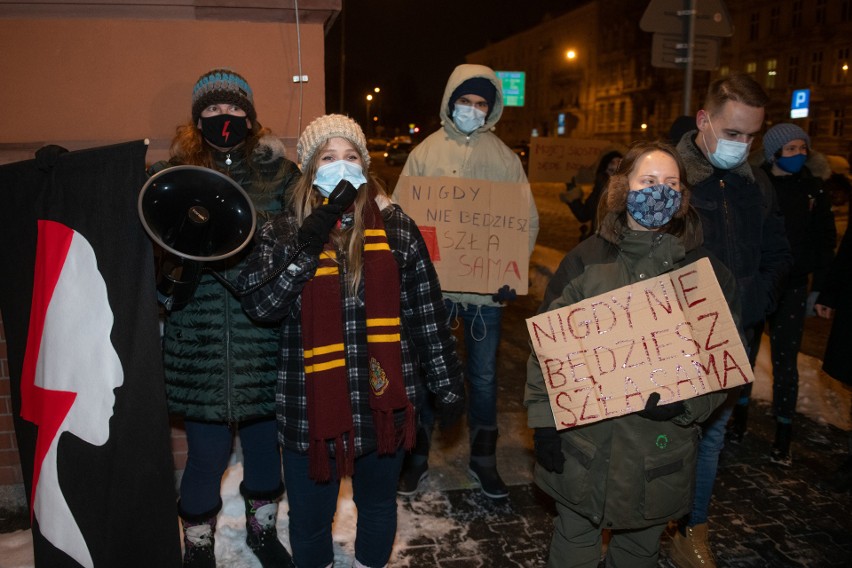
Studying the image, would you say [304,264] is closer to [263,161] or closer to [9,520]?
[263,161]

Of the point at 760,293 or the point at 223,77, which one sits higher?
the point at 223,77

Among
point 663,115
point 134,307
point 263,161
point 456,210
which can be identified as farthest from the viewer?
point 663,115

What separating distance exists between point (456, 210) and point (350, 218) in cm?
153

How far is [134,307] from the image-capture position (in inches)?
90.2

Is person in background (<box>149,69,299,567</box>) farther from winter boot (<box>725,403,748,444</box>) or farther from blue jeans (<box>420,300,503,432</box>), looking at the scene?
winter boot (<box>725,403,748,444</box>)

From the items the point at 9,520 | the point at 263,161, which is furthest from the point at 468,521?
the point at 9,520

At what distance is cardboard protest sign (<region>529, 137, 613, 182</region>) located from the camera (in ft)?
38.1

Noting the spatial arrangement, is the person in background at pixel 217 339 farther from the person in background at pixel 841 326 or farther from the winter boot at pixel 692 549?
the person in background at pixel 841 326

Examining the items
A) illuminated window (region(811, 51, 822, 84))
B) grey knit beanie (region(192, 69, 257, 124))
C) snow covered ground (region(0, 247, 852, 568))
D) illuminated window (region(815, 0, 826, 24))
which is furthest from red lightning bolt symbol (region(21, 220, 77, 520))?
illuminated window (region(815, 0, 826, 24))

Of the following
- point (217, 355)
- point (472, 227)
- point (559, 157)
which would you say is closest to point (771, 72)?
point (559, 157)

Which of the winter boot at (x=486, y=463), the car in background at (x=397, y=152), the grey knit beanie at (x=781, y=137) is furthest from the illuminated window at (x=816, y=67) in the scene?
the winter boot at (x=486, y=463)

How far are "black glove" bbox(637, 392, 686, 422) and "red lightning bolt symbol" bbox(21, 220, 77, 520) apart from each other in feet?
6.77

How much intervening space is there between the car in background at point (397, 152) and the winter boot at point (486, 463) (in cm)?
3548

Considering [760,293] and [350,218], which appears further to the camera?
[760,293]
